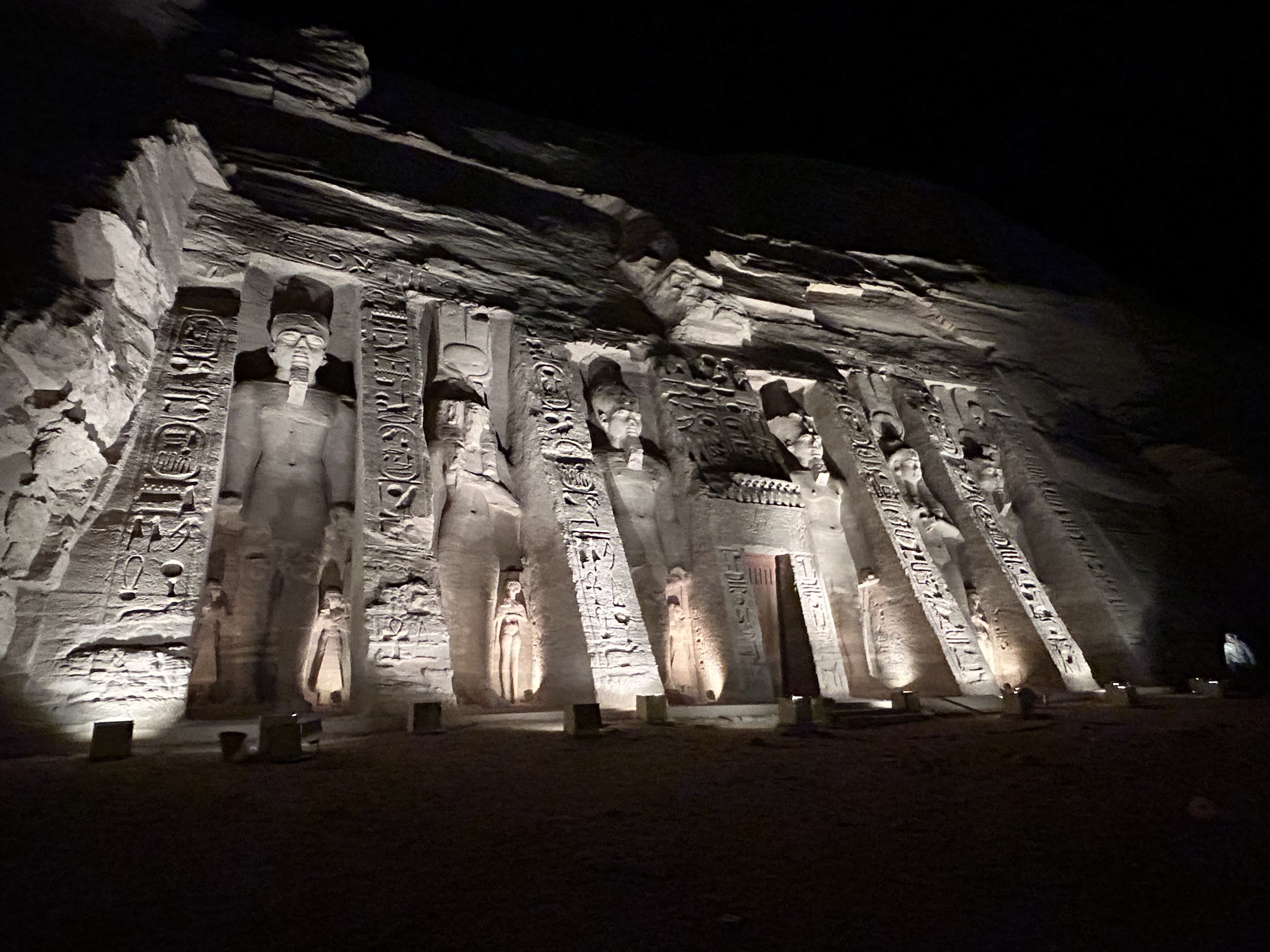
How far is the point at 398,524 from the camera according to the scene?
25.2 feet

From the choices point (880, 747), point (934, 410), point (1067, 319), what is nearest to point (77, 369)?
point (880, 747)

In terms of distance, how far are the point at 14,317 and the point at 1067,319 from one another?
16.3 m

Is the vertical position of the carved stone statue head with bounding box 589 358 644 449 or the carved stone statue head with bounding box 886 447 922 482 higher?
the carved stone statue head with bounding box 589 358 644 449

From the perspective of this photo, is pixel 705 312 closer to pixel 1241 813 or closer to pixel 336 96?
pixel 336 96

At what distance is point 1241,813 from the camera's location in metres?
3.72

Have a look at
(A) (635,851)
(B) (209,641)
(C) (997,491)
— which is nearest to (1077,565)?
(C) (997,491)

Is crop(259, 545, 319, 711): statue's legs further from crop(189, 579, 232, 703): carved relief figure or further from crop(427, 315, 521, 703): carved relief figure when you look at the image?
crop(427, 315, 521, 703): carved relief figure

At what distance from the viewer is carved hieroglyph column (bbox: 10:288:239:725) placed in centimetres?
570

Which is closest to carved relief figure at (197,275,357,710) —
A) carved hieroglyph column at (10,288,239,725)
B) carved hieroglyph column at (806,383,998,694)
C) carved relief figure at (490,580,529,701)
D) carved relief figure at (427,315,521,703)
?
carved hieroglyph column at (10,288,239,725)

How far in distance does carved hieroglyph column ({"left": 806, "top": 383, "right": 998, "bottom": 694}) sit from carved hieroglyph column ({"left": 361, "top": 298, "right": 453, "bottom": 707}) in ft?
20.2

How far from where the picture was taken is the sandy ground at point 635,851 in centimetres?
243

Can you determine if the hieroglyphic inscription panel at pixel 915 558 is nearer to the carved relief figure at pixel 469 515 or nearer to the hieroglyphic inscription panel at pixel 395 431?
the carved relief figure at pixel 469 515

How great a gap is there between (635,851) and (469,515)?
6.02 metres

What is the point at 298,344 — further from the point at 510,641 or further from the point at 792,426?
the point at 792,426
